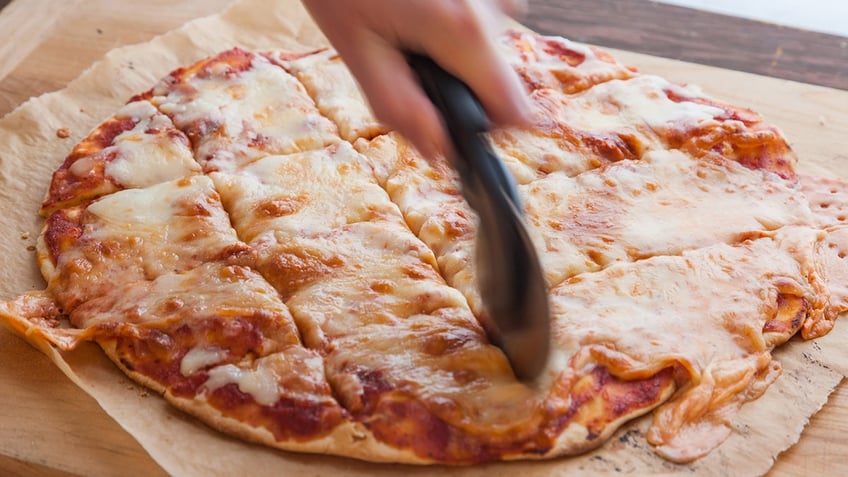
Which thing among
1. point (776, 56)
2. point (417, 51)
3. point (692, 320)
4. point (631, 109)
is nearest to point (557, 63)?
point (631, 109)

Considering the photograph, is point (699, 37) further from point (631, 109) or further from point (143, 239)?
point (143, 239)

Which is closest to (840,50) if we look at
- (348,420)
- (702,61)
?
(702,61)

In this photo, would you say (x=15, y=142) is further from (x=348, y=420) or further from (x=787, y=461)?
(x=787, y=461)

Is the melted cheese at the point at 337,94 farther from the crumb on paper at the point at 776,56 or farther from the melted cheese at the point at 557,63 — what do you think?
the crumb on paper at the point at 776,56

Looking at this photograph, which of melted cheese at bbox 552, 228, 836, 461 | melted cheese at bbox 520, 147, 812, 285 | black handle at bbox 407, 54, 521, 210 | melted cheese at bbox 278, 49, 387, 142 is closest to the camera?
black handle at bbox 407, 54, 521, 210

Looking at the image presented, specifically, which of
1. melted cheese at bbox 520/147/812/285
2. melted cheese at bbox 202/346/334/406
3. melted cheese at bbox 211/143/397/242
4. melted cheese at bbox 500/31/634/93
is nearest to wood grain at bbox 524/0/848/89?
melted cheese at bbox 500/31/634/93

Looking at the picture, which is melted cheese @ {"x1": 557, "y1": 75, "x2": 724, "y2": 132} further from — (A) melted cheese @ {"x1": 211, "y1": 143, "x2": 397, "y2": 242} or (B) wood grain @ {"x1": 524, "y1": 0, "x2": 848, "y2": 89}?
(B) wood grain @ {"x1": 524, "y1": 0, "x2": 848, "y2": 89}
